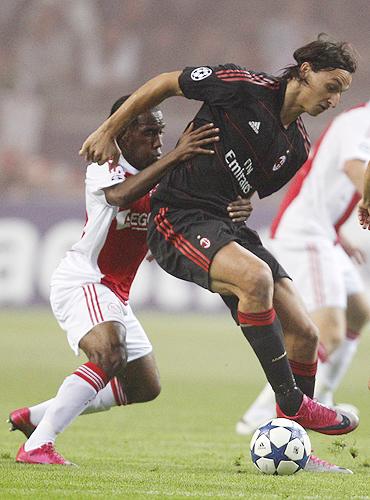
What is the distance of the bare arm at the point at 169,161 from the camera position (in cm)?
559

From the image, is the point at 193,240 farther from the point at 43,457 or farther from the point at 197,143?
the point at 43,457

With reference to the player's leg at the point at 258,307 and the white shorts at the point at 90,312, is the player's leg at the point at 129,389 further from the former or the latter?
the player's leg at the point at 258,307

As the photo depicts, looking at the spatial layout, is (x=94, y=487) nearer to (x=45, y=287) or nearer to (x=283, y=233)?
(x=283, y=233)

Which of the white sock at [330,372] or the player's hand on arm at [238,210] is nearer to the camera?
the player's hand on arm at [238,210]

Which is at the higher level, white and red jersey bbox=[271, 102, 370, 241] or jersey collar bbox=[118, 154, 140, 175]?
jersey collar bbox=[118, 154, 140, 175]

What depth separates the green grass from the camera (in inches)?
188

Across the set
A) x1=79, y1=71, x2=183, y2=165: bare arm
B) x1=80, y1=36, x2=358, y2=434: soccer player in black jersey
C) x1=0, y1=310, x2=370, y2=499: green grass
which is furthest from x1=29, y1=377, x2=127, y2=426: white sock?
x1=79, y1=71, x2=183, y2=165: bare arm

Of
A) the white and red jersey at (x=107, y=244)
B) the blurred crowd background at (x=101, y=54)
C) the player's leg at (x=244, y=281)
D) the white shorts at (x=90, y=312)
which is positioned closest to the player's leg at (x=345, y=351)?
the white shorts at (x=90, y=312)

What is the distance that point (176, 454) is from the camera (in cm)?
633

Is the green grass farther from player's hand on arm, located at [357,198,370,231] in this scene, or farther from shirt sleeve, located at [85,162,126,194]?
shirt sleeve, located at [85,162,126,194]

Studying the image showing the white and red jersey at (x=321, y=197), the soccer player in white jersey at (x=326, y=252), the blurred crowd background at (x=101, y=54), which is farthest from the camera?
the blurred crowd background at (x=101, y=54)

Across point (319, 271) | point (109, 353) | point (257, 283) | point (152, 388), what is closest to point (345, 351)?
point (319, 271)

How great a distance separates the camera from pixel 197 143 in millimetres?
5586

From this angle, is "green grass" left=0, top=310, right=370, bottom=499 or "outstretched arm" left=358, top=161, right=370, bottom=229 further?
"outstretched arm" left=358, top=161, right=370, bottom=229
